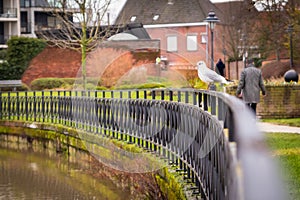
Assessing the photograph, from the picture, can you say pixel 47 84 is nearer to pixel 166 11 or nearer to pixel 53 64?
pixel 53 64

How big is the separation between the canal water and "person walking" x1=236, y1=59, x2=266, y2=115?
3142 mm

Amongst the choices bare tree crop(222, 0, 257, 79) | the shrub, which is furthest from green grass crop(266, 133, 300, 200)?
bare tree crop(222, 0, 257, 79)

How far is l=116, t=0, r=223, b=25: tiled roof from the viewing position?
2645 inches

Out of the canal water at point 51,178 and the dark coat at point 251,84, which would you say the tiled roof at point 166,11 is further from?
the dark coat at point 251,84

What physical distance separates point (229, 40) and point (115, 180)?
176 feet

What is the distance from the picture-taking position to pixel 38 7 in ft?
229

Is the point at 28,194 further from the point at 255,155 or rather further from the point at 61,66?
the point at 61,66

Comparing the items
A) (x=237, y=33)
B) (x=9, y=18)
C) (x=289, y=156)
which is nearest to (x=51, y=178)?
(x=289, y=156)

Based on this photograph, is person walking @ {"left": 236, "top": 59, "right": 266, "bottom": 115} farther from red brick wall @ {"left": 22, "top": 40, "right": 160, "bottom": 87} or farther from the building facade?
the building facade

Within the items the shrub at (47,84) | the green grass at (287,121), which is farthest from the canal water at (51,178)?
the shrub at (47,84)

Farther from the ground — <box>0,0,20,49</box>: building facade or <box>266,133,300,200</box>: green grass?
<box>0,0,20,49</box>: building facade

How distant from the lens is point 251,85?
15898 mm

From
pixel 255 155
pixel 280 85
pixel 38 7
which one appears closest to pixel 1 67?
pixel 38 7

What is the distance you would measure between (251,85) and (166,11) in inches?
2072
